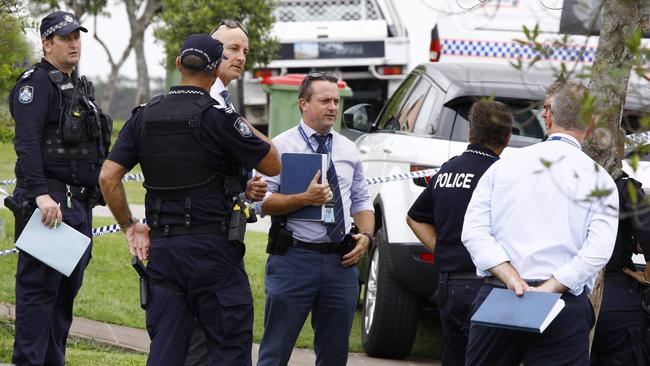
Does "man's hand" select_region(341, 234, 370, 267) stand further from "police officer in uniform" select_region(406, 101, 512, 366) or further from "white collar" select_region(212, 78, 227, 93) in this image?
"white collar" select_region(212, 78, 227, 93)

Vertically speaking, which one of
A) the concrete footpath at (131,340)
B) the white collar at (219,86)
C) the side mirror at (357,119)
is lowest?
the concrete footpath at (131,340)

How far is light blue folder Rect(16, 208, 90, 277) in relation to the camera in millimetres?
6070

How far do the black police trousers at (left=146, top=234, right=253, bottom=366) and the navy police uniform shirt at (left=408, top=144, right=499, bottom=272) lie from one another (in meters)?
1.08

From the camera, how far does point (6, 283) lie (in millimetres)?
9422

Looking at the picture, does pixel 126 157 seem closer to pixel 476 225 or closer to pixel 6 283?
pixel 476 225

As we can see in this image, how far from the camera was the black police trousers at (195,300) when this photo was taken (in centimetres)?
512

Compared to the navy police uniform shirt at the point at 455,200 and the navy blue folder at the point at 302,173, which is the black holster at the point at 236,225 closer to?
the navy blue folder at the point at 302,173

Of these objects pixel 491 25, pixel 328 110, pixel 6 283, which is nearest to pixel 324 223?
pixel 328 110

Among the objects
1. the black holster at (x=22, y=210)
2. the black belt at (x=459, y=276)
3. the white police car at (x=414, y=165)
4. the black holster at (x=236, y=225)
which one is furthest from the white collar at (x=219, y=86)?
the white police car at (x=414, y=165)

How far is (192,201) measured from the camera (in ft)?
16.9

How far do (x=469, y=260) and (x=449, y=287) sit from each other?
0.59ft

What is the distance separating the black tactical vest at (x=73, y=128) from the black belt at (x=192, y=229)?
1.32 metres

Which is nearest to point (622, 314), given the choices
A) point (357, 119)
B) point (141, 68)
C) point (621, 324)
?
point (621, 324)

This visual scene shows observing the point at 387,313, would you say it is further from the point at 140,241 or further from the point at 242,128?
the point at 242,128
